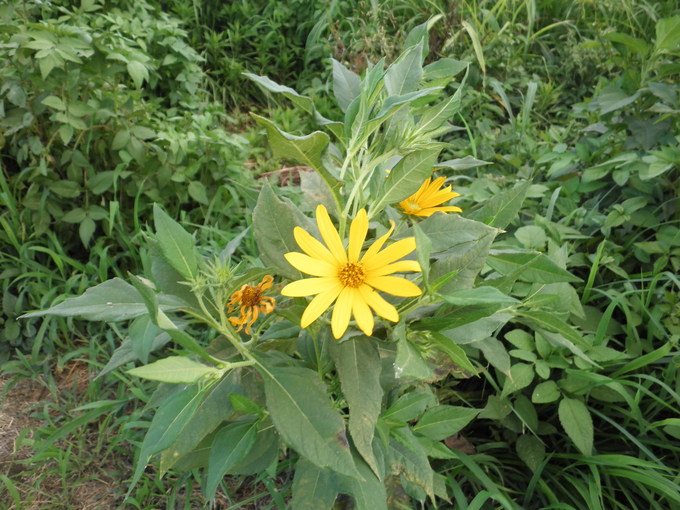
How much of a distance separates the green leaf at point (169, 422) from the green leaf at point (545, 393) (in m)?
0.89

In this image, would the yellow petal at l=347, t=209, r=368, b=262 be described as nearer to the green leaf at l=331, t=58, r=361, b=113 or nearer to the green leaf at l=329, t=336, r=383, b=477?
the green leaf at l=329, t=336, r=383, b=477

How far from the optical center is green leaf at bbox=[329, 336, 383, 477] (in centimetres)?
69

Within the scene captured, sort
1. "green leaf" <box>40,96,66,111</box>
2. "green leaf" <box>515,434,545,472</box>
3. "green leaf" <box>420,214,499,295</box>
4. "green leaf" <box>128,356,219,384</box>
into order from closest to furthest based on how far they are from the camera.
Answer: "green leaf" <box>128,356,219,384</box>, "green leaf" <box>420,214,499,295</box>, "green leaf" <box>515,434,545,472</box>, "green leaf" <box>40,96,66,111</box>

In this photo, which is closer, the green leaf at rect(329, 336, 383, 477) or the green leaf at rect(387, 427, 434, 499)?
the green leaf at rect(329, 336, 383, 477)

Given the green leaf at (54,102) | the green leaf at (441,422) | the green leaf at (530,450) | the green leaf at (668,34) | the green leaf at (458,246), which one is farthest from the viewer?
the green leaf at (54,102)

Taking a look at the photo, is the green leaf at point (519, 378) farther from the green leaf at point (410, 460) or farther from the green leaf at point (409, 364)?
the green leaf at point (409, 364)

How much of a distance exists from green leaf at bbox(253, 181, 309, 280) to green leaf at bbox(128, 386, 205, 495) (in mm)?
203

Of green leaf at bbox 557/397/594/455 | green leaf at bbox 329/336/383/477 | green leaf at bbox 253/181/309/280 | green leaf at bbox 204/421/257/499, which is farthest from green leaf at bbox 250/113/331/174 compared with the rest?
green leaf at bbox 557/397/594/455

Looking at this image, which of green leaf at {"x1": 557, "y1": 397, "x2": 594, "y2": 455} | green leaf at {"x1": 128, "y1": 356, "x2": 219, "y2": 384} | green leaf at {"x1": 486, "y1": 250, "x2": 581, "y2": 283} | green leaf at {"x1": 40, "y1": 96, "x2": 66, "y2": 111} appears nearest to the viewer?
green leaf at {"x1": 128, "y1": 356, "x2": 219, "y2": 384}

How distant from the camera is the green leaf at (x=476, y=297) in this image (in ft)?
2.05

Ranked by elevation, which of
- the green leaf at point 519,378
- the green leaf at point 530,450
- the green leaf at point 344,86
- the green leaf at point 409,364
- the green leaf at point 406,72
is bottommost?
the green leaf at point 530,450

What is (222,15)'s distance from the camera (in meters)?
3.62

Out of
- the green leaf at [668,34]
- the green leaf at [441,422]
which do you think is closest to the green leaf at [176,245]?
the green leaf at [441,422]

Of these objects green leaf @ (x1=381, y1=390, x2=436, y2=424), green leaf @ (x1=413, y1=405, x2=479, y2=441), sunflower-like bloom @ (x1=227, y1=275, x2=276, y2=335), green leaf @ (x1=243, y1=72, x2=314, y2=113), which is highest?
green leaf @ (x1=243, y1=72, x2=314, y2=113)
